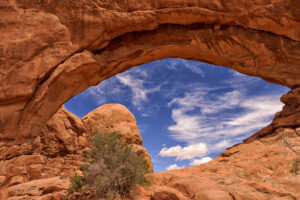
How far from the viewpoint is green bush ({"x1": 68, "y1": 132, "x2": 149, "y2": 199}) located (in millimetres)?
7105

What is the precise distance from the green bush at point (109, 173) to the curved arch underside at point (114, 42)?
354 cm

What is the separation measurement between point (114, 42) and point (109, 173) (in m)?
6.66

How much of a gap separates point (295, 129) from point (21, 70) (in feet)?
37.5

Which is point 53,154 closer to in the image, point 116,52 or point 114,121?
point 114,121

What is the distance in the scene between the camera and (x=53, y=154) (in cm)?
1280

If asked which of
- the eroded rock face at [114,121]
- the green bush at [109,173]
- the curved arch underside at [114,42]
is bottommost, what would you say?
the green bush at [109,173]

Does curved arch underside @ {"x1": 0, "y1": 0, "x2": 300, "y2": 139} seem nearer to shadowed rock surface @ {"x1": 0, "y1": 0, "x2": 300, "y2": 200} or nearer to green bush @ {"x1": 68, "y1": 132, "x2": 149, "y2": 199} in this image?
shadowed rock surface @ {"x1": 0, "y1": 0, "x2": 300, "y2": 200}

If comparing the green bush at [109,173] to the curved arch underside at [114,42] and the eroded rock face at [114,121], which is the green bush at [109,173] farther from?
the eroded rock face at [114,121]

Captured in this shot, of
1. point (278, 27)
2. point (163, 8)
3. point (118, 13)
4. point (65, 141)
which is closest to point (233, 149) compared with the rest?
point (278, 27)

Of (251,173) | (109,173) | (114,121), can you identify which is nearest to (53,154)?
(114,121)

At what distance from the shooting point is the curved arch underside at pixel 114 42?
9.57m

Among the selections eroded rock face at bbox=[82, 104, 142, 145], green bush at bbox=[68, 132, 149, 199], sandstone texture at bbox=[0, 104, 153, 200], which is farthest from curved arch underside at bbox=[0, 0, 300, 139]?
eroded rock face at bbox=[82, 104, 142, 145]

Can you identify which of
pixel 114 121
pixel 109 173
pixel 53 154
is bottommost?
pixel 109 173

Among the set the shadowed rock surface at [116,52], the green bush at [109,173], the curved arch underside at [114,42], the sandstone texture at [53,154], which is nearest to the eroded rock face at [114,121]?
the sandstone texture at [53,154]
